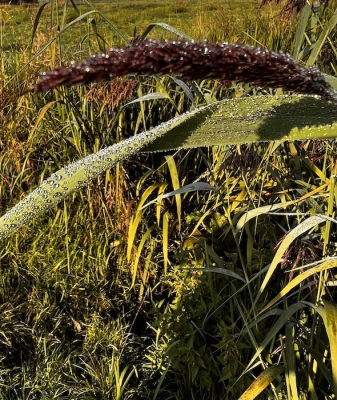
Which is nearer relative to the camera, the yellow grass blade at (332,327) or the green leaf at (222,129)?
the green leaf at (222,129)

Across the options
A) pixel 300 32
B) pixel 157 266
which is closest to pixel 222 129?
pixel 300 32

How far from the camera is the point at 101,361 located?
4.59ft

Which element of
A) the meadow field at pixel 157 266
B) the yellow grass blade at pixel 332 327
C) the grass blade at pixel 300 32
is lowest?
the meadow field at pixel 157 266

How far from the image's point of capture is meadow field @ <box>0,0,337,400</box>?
122cm

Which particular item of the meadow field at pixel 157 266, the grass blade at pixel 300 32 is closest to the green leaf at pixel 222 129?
the grass blade at pixel 300 32

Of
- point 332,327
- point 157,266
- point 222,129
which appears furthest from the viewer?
point 157,266

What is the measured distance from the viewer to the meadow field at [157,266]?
1224 mm

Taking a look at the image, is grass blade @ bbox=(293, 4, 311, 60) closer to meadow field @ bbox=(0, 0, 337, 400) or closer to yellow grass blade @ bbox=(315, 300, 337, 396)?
meadow field @ bbox=(0, 0, 337, 400)

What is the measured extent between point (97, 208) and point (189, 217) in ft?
1.38

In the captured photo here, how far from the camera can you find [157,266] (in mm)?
1613

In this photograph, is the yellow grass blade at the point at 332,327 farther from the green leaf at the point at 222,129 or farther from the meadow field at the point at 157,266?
the green leaf at the point at 222,129

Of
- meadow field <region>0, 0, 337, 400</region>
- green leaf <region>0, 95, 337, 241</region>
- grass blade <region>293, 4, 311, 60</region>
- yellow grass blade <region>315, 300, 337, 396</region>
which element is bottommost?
meadow field <region>0, 0, 337, 400</region>

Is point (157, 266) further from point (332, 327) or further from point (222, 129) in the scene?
point (222, 129)

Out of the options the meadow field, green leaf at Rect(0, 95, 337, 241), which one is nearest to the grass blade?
the meadow field
